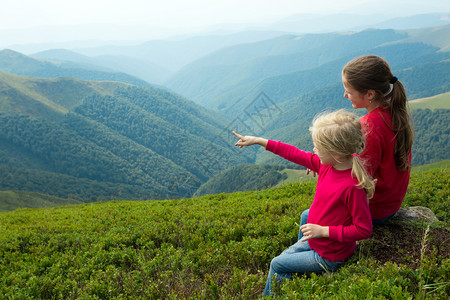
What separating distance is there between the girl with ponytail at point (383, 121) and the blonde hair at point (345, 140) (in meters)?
0.61

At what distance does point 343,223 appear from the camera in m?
3.91

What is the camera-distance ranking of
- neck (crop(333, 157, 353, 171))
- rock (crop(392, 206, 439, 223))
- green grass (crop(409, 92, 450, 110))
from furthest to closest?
green grass (crop(409, 92, 450, 110)), rock (crop(392, 206, 439, 223)), neck (crop(333, 157, 353, 171))

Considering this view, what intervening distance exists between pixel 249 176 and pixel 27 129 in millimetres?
148820

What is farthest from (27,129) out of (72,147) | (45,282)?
(45,282)

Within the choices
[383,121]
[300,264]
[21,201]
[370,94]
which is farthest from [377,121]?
[21,201]

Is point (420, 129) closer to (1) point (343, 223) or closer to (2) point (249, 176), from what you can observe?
(2) point (249, 176)

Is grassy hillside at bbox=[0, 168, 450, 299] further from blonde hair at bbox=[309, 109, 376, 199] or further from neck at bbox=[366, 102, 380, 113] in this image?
neck at bbox=[366, 102, 380, 113]

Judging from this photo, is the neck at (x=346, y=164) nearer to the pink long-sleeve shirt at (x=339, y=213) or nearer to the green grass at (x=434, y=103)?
the pink long-sleeve shirt at (x=339, y=213)

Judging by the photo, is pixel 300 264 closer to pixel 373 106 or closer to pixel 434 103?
pixel 373 106

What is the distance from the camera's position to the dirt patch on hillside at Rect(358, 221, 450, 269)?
4229 mm

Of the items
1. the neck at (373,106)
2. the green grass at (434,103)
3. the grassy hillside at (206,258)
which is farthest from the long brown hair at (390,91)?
the green grass at (434,103)

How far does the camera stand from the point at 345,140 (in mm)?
3660

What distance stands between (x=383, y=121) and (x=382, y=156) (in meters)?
0.52

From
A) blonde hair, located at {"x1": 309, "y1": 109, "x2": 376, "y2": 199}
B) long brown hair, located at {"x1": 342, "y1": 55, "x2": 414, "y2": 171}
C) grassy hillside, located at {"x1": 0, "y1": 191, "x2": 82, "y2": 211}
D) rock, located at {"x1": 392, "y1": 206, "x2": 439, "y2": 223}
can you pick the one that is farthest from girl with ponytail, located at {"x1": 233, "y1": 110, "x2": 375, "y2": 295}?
grassy hillside, located at {"x1": 0, "y1": 191, "x2": 82, "y2": 211}
